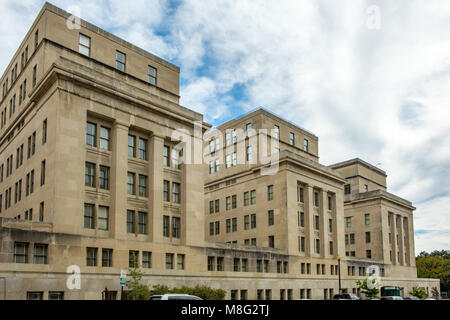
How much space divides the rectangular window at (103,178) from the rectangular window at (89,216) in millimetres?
2306

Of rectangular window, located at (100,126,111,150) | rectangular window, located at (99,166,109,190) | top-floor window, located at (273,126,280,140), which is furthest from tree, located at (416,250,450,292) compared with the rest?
rectangular window, located at (100,126,111,150)

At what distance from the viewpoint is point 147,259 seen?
44.1m

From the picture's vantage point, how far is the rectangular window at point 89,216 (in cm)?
4116

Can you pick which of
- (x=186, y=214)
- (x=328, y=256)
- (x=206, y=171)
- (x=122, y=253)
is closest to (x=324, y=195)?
(x=328, y=256)

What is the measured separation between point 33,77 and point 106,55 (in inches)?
295

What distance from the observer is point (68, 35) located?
45812 mm

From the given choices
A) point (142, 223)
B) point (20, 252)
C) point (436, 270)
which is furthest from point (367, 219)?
point (20, 252)

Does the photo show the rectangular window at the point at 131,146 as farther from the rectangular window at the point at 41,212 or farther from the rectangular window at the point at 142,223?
the rectangular window at the point at 41,212

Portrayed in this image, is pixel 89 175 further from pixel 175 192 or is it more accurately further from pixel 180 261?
pixel 180 261

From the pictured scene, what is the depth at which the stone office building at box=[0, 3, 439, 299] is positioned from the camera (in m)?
37.9

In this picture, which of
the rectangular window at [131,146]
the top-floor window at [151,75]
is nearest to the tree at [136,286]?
the rectangular window at [131,146]

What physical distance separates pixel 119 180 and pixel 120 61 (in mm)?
14155

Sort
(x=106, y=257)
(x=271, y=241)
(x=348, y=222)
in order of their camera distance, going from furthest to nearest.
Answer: (x=348, y=222) < (x=271, y=241) < (x=106, y=257)

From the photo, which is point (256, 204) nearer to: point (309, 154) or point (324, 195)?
point (324, 195)
